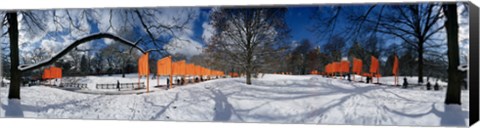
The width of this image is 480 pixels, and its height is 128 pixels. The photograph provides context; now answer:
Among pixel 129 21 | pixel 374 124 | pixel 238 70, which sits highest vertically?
pixel 129 21

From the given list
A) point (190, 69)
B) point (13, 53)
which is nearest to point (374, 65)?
point (190, 69)

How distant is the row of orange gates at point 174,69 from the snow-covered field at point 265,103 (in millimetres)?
146

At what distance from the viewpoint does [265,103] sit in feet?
30.0

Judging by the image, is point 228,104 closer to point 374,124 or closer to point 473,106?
point 374,124

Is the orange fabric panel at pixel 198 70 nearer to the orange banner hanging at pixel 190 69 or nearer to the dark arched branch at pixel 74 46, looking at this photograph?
the orange banner hanging at pixel 190 69

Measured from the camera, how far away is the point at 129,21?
Answer: 32.0ft

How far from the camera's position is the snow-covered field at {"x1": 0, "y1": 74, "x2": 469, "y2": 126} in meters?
8.67

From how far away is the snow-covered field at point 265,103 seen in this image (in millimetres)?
8672

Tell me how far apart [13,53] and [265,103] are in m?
4.55

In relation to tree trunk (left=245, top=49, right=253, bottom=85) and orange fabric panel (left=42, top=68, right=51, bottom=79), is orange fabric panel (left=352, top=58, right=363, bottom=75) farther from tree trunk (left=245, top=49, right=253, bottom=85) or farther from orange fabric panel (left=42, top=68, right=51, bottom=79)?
orange fabric panel (left=42, top=68, right=51, bottom=79)

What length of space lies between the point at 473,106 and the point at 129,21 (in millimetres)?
5467

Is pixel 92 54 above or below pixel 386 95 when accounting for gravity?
above

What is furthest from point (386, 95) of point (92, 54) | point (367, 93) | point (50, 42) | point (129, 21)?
point (50, 42)

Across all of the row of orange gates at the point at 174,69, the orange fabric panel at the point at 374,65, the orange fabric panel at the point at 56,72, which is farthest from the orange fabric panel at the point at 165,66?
the orange fabric panel at the point at 374,65
